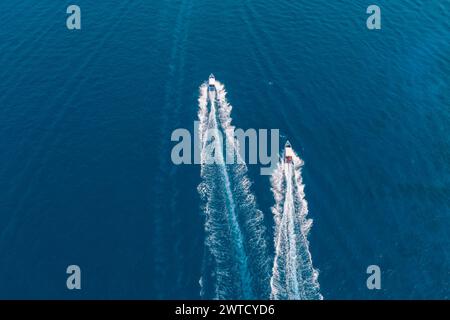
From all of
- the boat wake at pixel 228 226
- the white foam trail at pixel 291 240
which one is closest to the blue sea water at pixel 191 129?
the white foam trail at pixel 291 240

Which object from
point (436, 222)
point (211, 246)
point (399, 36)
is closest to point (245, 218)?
point (211, 246)

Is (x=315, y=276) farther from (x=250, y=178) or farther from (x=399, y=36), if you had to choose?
(x=399, y=36)

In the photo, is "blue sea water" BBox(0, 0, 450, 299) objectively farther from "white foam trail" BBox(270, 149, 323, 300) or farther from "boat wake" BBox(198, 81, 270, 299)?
"boat wake" BBox(198, 81, 270, 299)

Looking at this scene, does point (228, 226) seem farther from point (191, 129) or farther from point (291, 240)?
point (191, 129)

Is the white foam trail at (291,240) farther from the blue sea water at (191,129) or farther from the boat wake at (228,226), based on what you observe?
the boat wake at (228,226)
